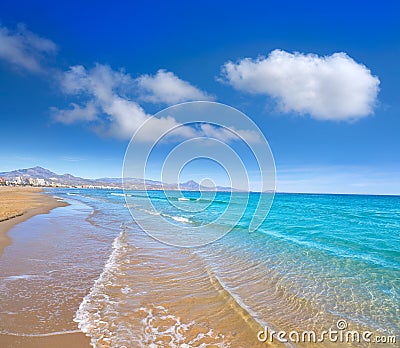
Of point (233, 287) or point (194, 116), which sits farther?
Answer: point (194, 116)

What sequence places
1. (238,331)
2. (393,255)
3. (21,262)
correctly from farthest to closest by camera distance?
1. (393,255)
2. (21,262)
3. (238,331)

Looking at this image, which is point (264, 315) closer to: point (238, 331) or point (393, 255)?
point (238, 331)

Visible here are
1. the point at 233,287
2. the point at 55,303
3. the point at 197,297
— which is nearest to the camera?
the point at 55,303

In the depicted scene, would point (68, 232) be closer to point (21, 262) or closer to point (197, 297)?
point (21, 262)

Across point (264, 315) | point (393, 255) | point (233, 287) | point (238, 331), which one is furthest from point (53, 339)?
point (393, 255)

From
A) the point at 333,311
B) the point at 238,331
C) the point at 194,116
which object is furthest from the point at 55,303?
the point at 194,116

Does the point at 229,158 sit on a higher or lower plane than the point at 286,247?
higher

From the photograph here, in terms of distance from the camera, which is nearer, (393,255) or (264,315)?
(264,315)

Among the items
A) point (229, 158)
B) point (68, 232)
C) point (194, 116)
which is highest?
point (194, 116)

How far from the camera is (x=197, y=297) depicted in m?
7.00

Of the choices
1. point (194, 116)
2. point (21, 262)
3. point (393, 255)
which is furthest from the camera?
point (194, 116)

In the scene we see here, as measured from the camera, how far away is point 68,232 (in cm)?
1565

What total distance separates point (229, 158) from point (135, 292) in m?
10.2

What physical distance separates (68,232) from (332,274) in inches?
547
